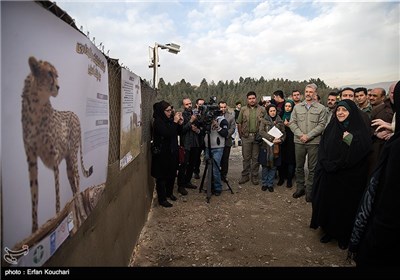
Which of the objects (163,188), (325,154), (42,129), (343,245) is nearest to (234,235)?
(343,245)

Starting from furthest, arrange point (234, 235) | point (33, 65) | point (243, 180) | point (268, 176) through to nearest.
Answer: point (243, 180), point (268, 176), point (234, 235), point (33, 65)

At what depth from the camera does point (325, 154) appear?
12.7ft

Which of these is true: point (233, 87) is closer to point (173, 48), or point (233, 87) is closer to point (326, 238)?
point (173, 48)

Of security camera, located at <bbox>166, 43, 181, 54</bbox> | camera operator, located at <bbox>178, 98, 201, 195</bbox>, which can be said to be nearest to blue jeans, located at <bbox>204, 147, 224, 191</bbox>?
camera operator, located at <bbox>178, 98, 201, 195</bbox>

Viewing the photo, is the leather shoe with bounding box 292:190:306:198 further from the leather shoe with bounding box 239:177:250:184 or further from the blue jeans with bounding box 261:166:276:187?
the leather shoe with bounding box 239:177:250:184

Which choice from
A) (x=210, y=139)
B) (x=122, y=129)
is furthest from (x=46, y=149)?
(x=210, y=139)

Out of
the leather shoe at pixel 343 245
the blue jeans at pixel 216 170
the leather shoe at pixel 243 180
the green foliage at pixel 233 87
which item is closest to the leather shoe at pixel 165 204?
the blue jeans at pixel 216 170

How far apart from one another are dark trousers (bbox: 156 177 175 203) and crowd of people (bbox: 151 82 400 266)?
19 millimetres

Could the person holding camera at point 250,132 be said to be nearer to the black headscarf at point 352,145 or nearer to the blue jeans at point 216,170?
the blue jeans at point 216,170

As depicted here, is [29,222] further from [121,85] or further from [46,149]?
[121,85]

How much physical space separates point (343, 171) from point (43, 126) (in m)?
3.62

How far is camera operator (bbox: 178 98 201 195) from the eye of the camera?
18.6ft

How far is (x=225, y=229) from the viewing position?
423 centimetres

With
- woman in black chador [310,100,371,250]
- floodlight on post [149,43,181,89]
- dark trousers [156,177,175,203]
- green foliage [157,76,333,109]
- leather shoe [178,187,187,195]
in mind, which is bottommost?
leather shoe [178,187,187,195]
